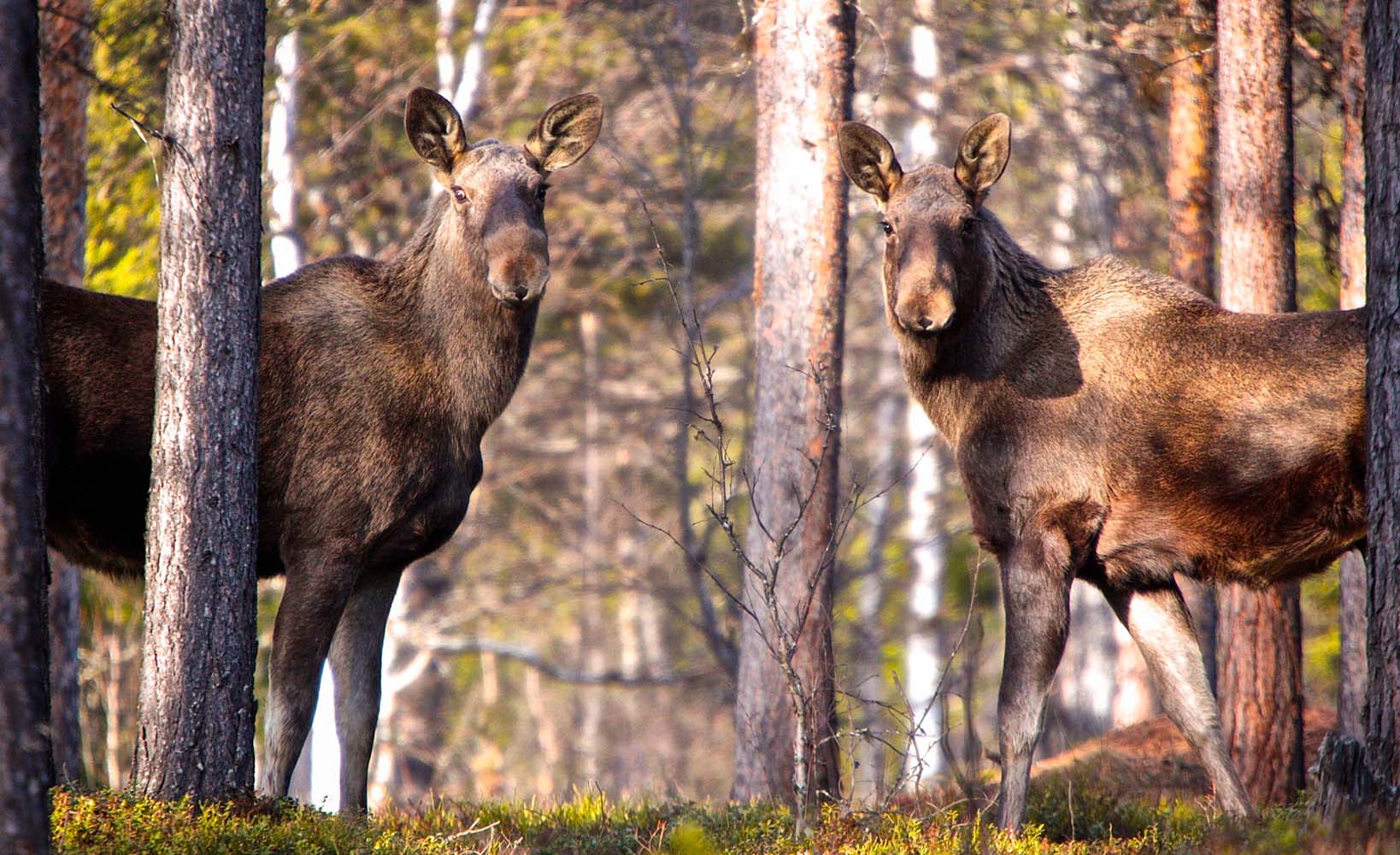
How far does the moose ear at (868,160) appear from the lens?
24.6 ft

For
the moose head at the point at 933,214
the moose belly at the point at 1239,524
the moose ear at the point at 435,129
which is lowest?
the moose belly at the point at 1239,524

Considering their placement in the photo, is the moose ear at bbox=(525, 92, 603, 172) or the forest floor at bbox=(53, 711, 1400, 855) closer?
the forest floor at bbox=(53, 711, 1400, 855)

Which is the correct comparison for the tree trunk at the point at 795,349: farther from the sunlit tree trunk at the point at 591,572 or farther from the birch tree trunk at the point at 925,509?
the birch tree trunk at the point at 925,509

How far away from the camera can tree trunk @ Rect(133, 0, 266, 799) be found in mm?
5906

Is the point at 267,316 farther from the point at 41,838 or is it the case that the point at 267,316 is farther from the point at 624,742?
the point at 624,742

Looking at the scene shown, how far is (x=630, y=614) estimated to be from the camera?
→ 2725cm

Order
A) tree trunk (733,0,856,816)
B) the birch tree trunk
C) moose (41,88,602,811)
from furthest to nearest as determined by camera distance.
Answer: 1. the birch tree trunk
2. tree trunk (733,0,856,816)
3. moose (41,88,602,811)

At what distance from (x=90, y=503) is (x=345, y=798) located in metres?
2.09

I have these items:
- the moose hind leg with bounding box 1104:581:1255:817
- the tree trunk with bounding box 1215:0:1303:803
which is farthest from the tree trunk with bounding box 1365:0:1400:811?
the tree trunk with bounding box 1215:0:1303:803

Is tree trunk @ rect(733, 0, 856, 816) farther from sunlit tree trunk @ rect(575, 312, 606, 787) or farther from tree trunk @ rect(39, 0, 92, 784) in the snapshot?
tree trunk @ rect(39, 0, 92, 784)

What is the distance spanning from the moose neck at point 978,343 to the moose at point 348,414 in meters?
2.19

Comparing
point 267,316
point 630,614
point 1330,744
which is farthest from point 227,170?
point 630,614

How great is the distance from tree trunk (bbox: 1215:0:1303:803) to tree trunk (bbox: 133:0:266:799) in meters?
6.20

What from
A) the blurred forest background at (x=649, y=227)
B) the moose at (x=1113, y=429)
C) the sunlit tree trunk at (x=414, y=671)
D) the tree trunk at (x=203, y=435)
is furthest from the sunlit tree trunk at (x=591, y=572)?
the tree trunk at (x=203, y=435)
